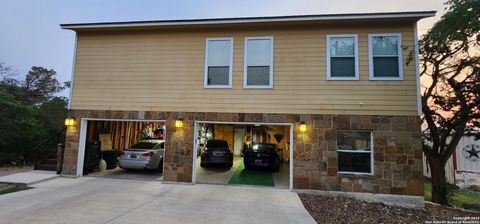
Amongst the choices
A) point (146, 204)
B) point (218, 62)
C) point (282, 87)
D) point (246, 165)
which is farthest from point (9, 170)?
point (282, 87)

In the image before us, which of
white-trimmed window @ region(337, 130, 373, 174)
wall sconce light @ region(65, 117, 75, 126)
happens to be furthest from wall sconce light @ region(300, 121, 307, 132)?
wall sconce light @ region(65, 117, 75, 126)

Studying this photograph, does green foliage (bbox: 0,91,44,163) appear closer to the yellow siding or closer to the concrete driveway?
the yellow siding

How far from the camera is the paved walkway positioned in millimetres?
7848

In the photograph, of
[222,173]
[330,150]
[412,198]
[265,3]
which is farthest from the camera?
[265,3]

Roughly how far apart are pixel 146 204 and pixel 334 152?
18.4 ft

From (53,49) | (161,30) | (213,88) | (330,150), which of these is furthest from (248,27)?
(53,49)

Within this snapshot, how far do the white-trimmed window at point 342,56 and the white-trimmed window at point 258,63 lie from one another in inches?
75.7

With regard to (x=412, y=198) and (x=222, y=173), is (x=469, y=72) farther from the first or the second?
(x=222, y=173)

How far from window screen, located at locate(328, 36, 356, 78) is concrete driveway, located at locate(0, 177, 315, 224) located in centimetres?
415

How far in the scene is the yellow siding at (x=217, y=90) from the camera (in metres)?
7.73

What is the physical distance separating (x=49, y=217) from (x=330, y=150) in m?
7.26

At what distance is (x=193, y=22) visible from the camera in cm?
829

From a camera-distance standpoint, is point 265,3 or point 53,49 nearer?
point 265,3

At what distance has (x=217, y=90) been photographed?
27.5ft
